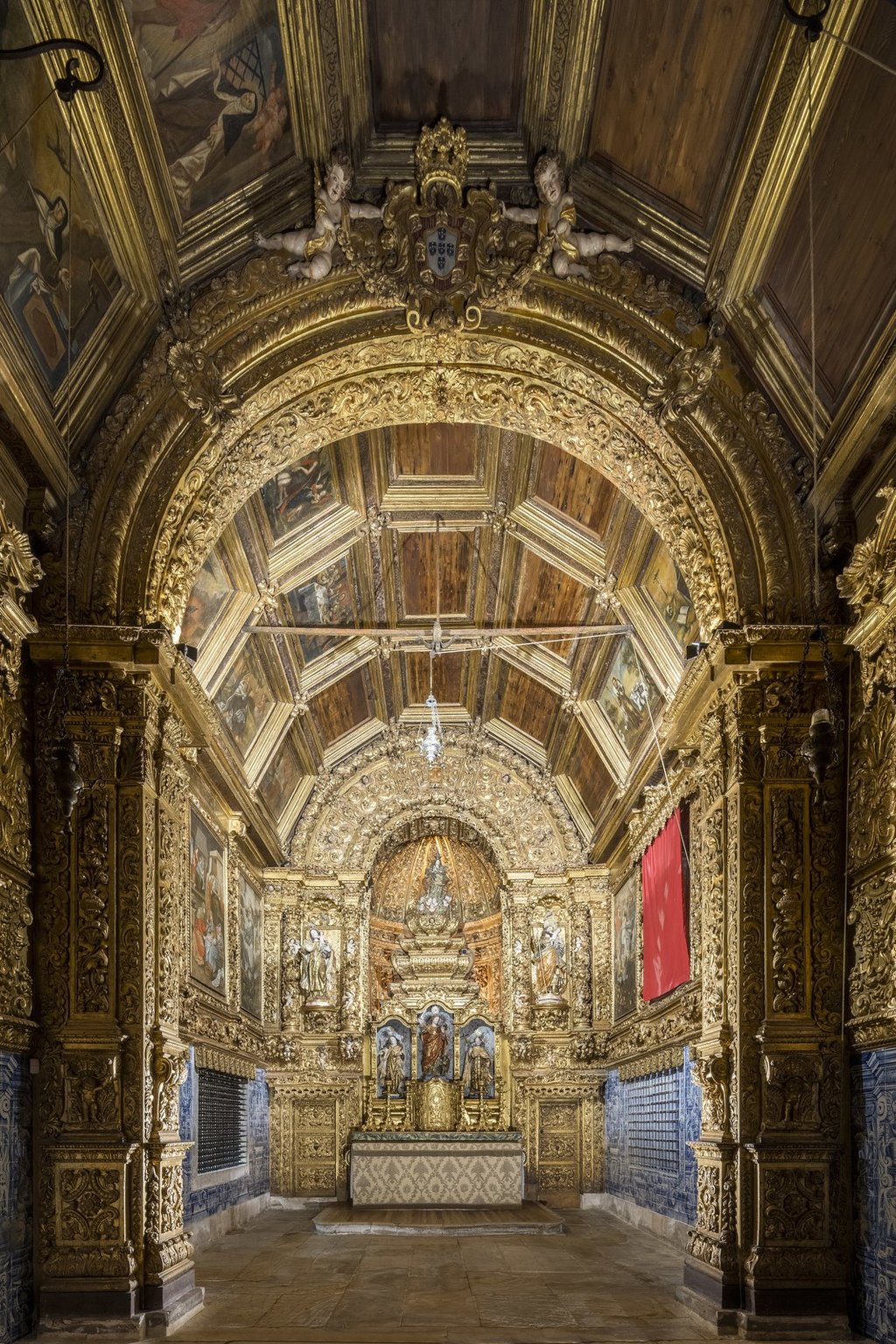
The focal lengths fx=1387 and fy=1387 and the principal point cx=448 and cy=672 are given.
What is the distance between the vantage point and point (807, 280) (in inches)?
368

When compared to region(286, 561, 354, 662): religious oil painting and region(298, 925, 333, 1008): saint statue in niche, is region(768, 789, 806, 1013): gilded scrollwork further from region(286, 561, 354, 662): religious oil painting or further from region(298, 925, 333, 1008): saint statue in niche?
region(298, 925, 333, 1008): saint statue in niche

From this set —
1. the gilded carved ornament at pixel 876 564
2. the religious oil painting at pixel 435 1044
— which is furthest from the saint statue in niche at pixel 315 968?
the gilded carved ornament at pixel 876 564

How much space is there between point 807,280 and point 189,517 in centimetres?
501

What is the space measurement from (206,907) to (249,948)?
3.84 m

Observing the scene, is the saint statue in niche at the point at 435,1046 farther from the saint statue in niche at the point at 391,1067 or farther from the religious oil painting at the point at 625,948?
the religious oil painting at the point at 625,948

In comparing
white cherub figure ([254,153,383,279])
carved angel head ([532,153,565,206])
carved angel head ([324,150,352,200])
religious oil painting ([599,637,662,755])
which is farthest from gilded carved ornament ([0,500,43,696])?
religious oil painting ([599,637,662,755])

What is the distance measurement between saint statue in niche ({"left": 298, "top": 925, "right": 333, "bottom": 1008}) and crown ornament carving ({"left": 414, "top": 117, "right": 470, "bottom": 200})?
13.1 metres

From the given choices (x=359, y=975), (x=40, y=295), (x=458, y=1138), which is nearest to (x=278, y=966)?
(x=359, y=975)

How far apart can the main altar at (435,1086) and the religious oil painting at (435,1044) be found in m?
0.01

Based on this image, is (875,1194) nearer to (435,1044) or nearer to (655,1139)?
(655,1139)

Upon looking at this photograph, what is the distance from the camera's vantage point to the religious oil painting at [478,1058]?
2120cm

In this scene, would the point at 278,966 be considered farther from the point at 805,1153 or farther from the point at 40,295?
the point at 40,295

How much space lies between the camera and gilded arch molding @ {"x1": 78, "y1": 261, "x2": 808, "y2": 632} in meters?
10.6

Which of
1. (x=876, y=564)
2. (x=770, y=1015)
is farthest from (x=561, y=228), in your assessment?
(x=770, y=1015)
